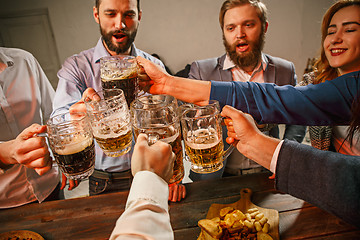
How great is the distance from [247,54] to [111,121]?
1952mm

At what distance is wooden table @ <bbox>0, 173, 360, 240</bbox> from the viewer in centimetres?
124

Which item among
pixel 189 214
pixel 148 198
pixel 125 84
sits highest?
pixel 125 84

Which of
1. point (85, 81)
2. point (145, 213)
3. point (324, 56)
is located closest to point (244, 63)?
point (324, 56)

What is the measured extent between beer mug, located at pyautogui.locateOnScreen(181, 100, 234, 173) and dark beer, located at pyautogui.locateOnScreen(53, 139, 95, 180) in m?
0.43

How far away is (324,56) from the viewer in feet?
7.02

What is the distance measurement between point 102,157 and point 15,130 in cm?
75

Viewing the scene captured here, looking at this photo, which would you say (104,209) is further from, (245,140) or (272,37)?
(272,37)

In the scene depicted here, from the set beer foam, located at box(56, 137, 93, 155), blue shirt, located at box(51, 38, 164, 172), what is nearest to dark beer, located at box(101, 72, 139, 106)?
beer foam, located at box(56, 137, 93, 155)

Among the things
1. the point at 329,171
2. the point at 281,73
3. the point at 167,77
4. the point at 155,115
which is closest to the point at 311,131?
the point at 281,73

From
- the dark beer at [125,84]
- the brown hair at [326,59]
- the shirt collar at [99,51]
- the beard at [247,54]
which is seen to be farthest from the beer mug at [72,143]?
the beard at [247,54]

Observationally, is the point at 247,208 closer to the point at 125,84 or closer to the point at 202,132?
the point at 202,132

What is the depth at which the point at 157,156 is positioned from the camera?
2.47 feet

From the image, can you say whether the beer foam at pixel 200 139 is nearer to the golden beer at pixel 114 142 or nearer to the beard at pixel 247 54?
the golden beer at pixel 114 142

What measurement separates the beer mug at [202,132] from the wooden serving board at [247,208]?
1.77 ft
